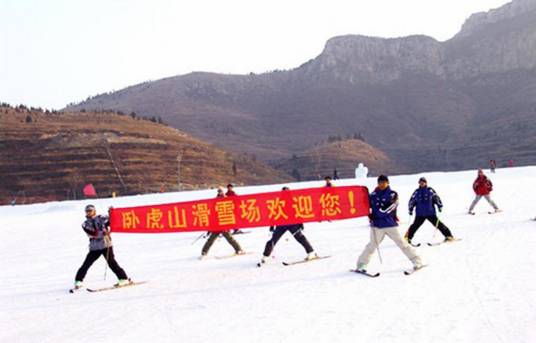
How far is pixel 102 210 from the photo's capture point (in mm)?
35250

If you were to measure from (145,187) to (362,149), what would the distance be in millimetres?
69086

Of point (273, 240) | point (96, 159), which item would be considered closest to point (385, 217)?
point (273, 240)

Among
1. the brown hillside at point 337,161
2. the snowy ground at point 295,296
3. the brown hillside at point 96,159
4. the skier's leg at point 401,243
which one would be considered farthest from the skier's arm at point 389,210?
the brown hillside at point 337,161

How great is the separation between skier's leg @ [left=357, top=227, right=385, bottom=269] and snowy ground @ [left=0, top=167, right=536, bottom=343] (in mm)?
403

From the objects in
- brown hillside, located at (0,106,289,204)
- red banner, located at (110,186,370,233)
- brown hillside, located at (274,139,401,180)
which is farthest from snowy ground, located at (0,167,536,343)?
brown hillside, located at (274,139,401,180)

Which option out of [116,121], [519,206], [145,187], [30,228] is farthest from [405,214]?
[116,121]

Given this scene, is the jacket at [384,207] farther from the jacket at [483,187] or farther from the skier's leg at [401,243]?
the jacket at [483,187]

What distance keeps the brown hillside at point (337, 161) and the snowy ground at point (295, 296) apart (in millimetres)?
98200

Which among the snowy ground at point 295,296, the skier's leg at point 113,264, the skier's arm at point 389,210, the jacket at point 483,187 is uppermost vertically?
the skier's arm at point 389,210

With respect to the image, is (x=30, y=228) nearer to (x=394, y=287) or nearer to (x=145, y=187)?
(x=394, y=287)

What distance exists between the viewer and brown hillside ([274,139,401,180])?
11900cm

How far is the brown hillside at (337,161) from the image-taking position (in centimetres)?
11900

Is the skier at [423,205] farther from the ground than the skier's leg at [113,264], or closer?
farther from the ground

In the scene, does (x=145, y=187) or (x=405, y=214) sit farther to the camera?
(x=145, y=187)
